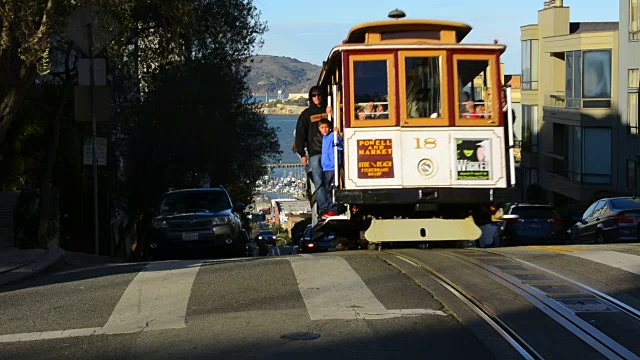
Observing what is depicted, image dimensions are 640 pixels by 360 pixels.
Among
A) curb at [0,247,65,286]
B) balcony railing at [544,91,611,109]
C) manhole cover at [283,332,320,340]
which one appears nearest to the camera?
manhole cover at [283,332,320,340]

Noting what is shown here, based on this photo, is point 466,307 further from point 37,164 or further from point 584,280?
point 37,164

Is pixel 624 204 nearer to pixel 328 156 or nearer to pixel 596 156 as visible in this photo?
pixel 328 156

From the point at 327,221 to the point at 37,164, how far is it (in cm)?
1058

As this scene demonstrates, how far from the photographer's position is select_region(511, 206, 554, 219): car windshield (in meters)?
25.2

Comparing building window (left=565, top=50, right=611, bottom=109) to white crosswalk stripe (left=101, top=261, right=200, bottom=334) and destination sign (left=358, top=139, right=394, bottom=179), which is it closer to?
destination sign (left=358, top=139, right=394, bottom=179)

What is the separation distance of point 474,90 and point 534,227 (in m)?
11.9

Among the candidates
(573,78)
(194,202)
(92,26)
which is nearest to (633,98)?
(573,78)

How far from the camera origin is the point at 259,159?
33.4m

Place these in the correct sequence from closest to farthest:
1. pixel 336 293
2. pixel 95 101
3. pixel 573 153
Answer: pixel 336 293, pixel 95 101, pixel 573 153

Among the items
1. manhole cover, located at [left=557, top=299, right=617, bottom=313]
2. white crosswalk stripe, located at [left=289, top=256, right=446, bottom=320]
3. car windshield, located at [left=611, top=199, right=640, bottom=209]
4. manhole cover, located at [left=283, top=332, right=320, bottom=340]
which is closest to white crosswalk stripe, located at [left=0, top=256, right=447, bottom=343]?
white crosswalk stripe, located at [left=289, top=256, right=446, bottom=320]

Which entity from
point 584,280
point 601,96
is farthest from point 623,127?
point 584,280

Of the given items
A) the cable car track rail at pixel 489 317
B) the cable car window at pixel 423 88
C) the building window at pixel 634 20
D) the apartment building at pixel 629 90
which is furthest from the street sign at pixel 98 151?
the building window at pixel 634 20

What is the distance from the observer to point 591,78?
41969 mm

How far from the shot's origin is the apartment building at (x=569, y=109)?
41.1 m
